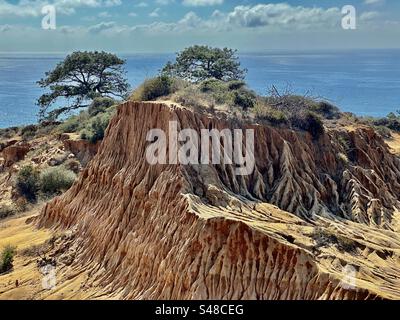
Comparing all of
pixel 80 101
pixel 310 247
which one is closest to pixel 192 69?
pixel 80 101

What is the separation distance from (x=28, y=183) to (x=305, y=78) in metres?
67.7

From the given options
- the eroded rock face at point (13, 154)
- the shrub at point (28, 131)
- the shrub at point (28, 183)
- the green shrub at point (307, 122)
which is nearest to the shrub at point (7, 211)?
the shrub at point (28, 183)

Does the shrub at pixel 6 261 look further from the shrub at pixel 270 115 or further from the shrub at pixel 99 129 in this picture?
the shrub at pixel 99 129

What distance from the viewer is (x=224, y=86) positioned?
20.9 m

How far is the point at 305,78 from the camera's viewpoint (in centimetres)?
8731

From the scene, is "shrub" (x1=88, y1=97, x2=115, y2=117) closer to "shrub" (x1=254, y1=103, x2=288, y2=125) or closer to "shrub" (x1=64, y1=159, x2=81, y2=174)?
"shrub" (x1=64, y1=159, x2=81, y2=174)

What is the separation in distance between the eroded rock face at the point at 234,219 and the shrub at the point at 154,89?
182 cm

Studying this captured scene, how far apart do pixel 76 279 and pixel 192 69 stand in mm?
28465

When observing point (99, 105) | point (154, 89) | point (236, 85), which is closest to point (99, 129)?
point (99, 105)

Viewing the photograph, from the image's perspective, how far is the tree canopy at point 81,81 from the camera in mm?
40438

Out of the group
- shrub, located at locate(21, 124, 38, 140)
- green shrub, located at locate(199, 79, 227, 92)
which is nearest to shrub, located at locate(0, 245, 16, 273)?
green shrub, located at locate(199, 79, 227, 92)

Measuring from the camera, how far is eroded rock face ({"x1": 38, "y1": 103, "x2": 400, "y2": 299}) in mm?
12086

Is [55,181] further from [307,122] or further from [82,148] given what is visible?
[307,122]
